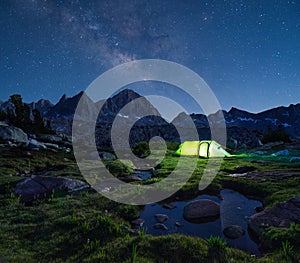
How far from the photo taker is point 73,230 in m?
8.03

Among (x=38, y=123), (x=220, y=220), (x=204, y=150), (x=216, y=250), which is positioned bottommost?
(x=220, y=220)

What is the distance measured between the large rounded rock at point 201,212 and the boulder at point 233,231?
1296mm

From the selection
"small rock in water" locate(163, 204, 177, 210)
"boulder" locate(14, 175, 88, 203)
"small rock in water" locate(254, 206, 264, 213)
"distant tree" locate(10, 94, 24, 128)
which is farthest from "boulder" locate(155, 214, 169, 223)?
"distant tree" locate(10, 94, 24, 128)

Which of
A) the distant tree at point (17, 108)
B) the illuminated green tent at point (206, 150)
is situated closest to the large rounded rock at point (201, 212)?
the illuminated green tent at point (206, 150)

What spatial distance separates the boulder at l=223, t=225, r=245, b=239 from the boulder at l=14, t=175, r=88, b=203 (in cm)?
1058

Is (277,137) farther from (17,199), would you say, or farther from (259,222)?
(17,199)

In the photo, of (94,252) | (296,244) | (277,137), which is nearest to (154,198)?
(94,252)

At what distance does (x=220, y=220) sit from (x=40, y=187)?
11456 mm

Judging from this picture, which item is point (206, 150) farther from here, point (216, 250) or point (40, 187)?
point (216, 250)

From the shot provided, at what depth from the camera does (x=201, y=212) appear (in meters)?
10.3

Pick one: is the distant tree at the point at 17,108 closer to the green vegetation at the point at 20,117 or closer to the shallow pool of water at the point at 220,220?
the green vegetation at the point at 20,117

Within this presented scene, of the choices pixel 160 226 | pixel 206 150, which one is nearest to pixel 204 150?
pixel 206 150

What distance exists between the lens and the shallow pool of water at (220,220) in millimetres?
7889

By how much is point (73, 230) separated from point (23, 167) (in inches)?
797
